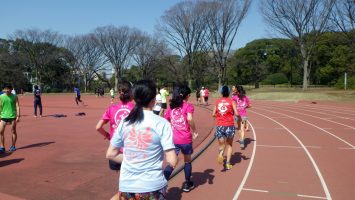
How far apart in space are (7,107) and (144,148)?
22.0 ft

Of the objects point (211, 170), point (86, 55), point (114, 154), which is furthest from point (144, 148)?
point (86, 55)

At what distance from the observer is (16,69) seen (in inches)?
2133

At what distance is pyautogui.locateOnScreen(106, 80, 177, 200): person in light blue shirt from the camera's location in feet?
8.39

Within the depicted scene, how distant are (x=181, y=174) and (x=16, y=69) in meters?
54.9

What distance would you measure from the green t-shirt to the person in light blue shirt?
253 inches

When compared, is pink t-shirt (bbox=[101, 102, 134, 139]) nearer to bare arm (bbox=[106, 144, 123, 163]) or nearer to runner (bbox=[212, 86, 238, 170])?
bare arm (bbox=[106, 144, 123, 163])

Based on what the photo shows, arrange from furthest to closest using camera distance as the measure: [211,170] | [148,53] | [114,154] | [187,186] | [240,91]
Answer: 1. [148,53]
2. [240,91]
3. [211,170]
4. [187,186]
5. [114,154]

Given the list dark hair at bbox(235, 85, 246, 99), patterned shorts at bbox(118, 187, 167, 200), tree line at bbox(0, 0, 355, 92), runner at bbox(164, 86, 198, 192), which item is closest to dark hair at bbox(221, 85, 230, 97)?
runner at bbox(164, 86, 198, 192)

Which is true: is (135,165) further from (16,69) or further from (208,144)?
(16,69)

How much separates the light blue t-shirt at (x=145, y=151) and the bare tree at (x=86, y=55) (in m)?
50.9

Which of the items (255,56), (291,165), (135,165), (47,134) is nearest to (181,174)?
(291,165)

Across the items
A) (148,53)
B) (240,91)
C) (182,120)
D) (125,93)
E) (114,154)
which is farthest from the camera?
(148,53)

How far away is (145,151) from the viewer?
2.57 meters

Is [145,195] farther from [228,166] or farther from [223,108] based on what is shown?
[228,166]
